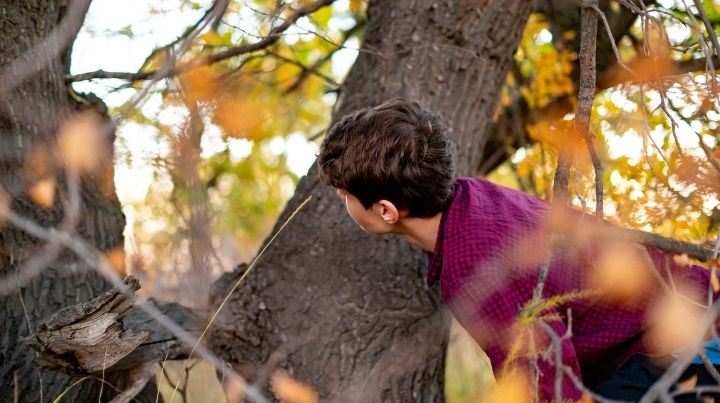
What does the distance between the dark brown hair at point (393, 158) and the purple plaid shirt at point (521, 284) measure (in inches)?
4.4

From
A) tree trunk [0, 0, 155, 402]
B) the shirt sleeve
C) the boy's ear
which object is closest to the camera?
the shirt sleeve

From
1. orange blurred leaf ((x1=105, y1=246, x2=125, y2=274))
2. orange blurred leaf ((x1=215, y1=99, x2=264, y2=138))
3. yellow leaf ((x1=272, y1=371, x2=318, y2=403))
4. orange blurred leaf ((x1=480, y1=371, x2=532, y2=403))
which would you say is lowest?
yellow leaf ((x1=272, y1=371, x2=318, y2=403))

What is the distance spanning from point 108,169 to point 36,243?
1.37 ft

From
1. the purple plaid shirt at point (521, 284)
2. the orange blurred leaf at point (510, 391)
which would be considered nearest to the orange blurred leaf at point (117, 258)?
the purple plaid shirt at point (521, 284)

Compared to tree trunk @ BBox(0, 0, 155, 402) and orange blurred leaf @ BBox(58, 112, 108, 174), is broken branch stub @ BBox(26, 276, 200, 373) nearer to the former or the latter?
tree trunk @ BBox(0, 0, 155, 402)

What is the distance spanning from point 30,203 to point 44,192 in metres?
0.06

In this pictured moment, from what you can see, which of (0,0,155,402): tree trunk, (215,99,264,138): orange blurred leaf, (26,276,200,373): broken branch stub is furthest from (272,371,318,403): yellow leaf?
(215,99,264,138): orange blurred leaf

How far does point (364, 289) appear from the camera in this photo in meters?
2.65

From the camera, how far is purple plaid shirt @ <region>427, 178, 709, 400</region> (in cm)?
205

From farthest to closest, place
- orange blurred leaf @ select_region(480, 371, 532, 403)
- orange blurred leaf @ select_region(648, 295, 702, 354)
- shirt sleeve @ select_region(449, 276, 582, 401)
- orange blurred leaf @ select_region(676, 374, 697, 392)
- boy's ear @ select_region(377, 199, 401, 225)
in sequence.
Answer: boy's ear @ select_region(377, 199, 401, 225) → orange blurred leaf @ select_region(648, 295, 702, 354) → shirt sleeve @ select_region(449, 276, 582, 401) → orange blurred leaf @ select_region(480, 371, 532, 403) → orange blurred leaf @ select_region(676, 374, 697, 392)

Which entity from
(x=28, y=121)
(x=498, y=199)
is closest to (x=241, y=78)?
(x=28, y=121)

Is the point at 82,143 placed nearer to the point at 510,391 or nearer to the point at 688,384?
the point at 510,391

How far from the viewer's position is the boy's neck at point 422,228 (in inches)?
93.7

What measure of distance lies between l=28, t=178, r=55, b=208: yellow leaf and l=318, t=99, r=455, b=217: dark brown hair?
3.14 feet
